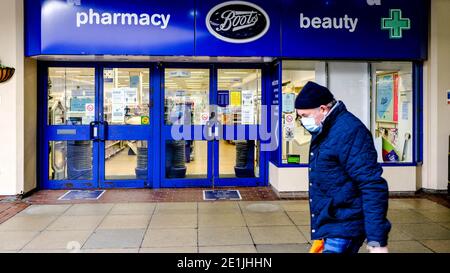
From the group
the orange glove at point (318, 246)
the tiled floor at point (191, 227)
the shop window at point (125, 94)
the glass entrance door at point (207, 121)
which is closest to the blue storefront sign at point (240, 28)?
the glass entrance door at point (207, 121)

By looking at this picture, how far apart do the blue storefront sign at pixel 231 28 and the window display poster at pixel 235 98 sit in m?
1.10

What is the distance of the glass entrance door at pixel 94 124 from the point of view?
29.8ft

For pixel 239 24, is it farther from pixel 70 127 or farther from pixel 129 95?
pixel 70 127

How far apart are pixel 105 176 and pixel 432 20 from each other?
6818mm

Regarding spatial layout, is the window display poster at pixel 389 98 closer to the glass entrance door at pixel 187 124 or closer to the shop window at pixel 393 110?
the shop window at pixel 393 110

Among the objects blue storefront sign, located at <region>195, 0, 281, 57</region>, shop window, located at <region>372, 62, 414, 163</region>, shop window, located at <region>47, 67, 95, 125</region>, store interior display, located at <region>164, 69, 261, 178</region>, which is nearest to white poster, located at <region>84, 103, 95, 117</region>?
shop window, located at <region>47, 67, 95, 125</region>

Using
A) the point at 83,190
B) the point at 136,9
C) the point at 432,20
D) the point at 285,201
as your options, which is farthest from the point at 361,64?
the point at 83,190

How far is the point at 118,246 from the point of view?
18.3ft

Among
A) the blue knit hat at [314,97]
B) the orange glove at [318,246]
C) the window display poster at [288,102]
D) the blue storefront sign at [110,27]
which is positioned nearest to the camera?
the blue knit hat at [314,97]

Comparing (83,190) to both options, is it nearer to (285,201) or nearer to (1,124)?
(1,124)

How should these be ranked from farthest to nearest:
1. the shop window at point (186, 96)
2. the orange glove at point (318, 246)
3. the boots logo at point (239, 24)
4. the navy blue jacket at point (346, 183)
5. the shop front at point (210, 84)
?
the shop window at point (186, 96) < the boots logo at point (239, 24) < the shop front at point (210, 84) < the orange glove at point (318, 246) < the navy blue jacket at point (346, 183)

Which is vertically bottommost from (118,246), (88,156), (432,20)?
(118,246)

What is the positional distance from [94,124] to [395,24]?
19.3 feet

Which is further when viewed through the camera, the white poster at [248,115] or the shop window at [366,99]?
the white poster at [248,115]
